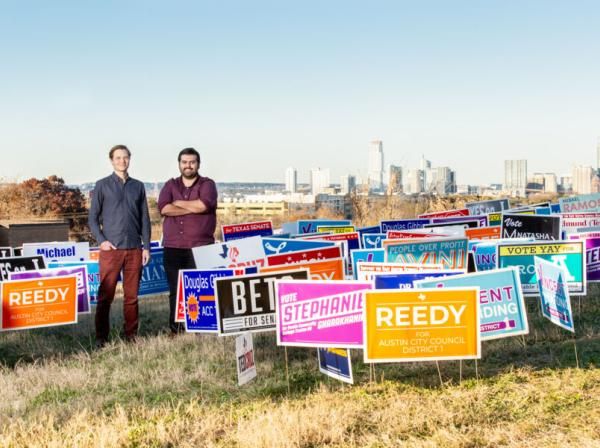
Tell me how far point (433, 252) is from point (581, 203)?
281 inches

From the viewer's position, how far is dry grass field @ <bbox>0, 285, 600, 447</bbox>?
14.4 feet

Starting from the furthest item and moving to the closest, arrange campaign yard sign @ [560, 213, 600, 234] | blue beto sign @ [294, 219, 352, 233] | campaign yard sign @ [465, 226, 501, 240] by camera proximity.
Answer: blue beto sign @ [294, 219, 352, 233] → campaign yard sign @ [560, 213, 600, 234] → campaign yard sign @ [465, 226, 501, 240]

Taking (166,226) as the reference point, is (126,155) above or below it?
above

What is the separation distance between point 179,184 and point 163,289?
213 cm

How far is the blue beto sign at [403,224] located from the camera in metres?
11.6

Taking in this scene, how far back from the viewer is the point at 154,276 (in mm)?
9469

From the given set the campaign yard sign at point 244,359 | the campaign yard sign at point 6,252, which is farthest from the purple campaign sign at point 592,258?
the campaign yard sign at point 6,252

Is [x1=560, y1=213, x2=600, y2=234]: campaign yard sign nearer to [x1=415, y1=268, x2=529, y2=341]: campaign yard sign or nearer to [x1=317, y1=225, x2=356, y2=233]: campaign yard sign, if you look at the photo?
[x1=317, y1=225, x2=356, y2=233]: campaign yard sign

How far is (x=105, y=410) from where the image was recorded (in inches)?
203

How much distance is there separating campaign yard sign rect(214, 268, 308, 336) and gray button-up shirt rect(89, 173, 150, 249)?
219 centimetres

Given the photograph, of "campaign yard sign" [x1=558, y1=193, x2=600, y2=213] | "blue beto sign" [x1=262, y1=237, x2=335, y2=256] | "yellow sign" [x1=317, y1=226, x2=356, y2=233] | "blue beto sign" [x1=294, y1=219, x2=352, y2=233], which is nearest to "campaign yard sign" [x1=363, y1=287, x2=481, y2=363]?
"blue beto sign" [x1=262, y1=237, x2=335, y2=256]

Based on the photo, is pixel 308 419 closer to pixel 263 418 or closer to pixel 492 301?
pixel 263 418

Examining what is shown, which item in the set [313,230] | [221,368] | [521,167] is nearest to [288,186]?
[521,167]

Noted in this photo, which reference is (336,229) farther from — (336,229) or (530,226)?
(530,226)
